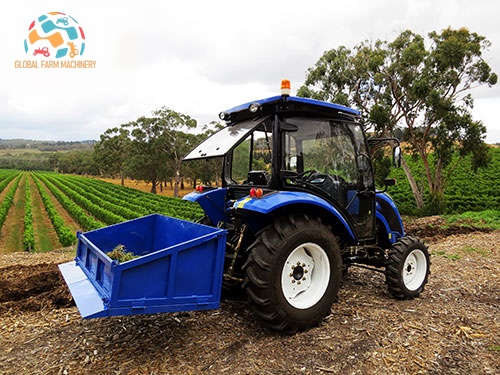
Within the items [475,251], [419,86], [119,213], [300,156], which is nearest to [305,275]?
[300,156]

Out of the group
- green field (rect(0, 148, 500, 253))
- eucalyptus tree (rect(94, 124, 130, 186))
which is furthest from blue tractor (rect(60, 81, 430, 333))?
eucalyptus tree (rect(94, 124, 130, 186))

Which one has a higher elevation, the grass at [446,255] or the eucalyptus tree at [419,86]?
the eucalyptus tree at [419,86]

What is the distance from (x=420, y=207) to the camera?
20.1 m

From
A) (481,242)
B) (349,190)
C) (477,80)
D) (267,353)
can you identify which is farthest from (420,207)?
(267,353)

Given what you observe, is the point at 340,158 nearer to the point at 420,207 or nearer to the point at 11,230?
the point at 420,207

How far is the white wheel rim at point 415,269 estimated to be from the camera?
16.2 feet

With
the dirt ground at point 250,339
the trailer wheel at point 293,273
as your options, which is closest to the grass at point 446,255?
the dirt ground at point 250,339

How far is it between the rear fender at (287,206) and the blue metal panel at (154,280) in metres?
0.40

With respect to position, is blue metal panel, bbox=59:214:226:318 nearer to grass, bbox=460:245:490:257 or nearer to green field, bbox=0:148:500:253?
grass, bbox=460:245:490:257

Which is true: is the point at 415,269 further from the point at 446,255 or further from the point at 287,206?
the point at 446,255

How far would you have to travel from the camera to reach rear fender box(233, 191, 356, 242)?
3455 mm

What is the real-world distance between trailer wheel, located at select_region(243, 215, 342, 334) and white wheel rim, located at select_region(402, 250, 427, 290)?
156 cm

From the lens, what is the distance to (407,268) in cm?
498

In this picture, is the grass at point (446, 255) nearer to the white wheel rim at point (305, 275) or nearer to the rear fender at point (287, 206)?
the rear fender at point (287, 206)
